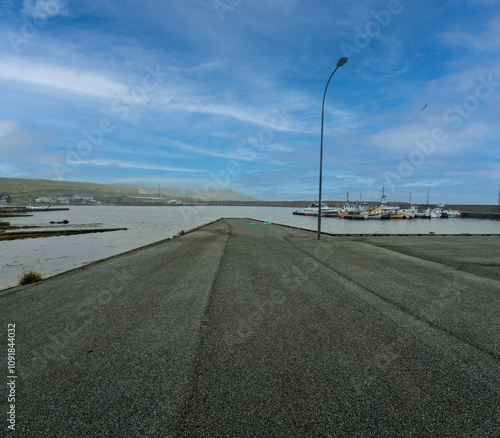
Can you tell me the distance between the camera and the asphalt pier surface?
2756 millimetres

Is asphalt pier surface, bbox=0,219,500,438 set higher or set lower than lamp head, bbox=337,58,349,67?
lower

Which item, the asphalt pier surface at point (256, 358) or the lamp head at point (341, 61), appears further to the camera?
the lamp head at point (341, 61)

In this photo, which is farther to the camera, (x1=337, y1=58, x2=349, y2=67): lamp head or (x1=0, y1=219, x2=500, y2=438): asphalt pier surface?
(x1=337, y1=58, x2=349, y2=67): lamp head

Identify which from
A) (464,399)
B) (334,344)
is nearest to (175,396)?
(334,344)

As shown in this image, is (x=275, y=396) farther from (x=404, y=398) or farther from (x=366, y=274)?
(x=366, y=274)

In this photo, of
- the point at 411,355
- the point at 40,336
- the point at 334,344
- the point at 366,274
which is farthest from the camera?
the point at 366,274

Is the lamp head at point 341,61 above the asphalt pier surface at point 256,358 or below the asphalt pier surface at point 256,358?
above

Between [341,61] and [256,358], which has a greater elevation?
[341,61]

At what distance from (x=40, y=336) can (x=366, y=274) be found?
845 cm

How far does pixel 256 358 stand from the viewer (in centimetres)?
395

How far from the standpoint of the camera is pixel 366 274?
30.1ft

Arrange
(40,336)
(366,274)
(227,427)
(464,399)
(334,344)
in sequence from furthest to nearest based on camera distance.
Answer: (366,274) < (40,336) < (334,344) < (464,399) < (227,427)

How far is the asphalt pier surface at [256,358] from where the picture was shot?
2756 millimetres

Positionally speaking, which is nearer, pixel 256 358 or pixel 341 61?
pixel 256 358
